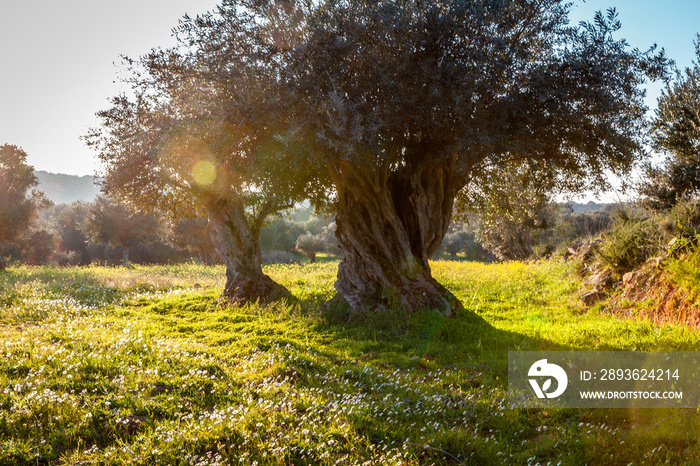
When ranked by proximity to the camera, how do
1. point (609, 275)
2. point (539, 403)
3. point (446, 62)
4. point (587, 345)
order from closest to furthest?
point (539, 403), point (587, 345), point (446, 62), point (609, 275)

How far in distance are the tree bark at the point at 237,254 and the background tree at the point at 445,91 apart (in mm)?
4708

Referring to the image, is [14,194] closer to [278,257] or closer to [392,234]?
[278,257]

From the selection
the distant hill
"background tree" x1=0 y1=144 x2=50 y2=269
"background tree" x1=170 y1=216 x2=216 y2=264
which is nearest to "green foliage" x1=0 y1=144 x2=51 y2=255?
"background tree" x1=0 y1=144 x2=50 y2=269

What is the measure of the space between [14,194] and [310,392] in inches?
1446

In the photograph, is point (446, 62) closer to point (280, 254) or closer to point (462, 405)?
point (462, 405)

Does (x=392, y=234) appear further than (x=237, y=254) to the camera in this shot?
No

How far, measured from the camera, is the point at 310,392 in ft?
20.2

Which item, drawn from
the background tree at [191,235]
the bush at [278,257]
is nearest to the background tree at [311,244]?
the bush at [278,257]

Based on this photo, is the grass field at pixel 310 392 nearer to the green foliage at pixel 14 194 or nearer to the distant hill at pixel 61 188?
the green foliage at pixel 14 194

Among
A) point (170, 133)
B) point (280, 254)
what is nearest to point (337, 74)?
point (170, 133)

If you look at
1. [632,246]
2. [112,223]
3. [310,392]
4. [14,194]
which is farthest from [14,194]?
[632,246]

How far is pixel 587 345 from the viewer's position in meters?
7.87

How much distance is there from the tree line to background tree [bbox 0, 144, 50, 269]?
26.4m

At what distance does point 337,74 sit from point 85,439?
814cm
